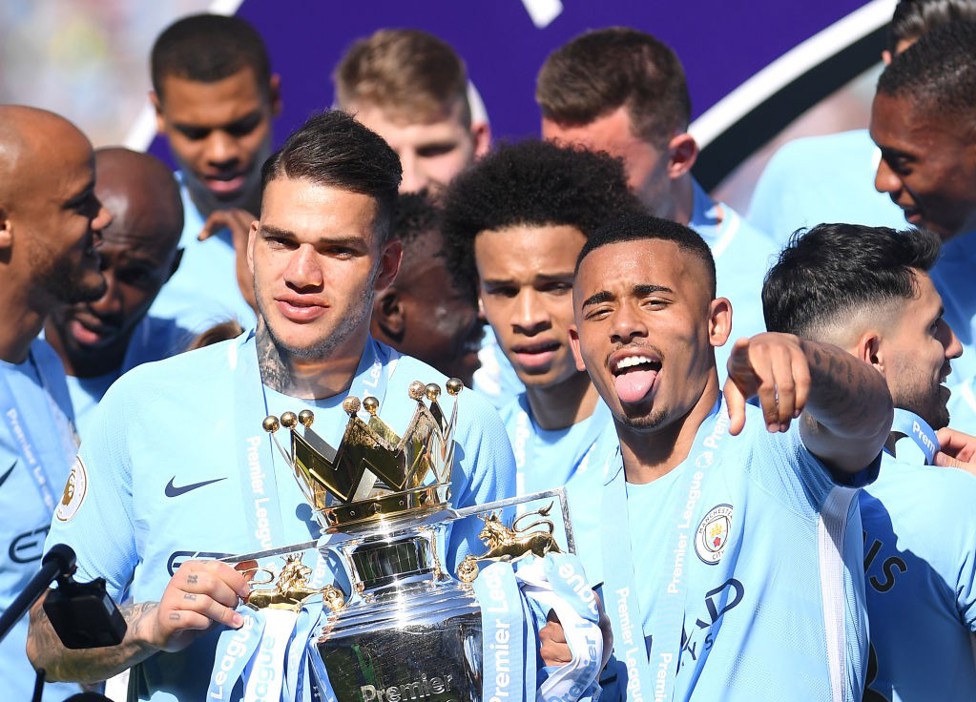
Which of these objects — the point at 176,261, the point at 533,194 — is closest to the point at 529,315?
the point at 533,194

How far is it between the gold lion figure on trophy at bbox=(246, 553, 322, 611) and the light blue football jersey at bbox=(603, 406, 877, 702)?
2.31ft

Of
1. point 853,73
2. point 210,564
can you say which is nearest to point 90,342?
point 210,564

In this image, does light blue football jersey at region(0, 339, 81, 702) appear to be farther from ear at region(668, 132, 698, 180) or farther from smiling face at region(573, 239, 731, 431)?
ear at region(668, 132, 698, 180)

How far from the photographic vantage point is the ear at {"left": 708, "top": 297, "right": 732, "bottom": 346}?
11.4 feet

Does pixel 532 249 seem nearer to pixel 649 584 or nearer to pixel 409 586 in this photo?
pixel 649 584

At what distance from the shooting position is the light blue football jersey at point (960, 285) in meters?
4.77

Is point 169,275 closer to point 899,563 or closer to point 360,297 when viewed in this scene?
point 360,297

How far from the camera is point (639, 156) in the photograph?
524cm

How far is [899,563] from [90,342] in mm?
2919

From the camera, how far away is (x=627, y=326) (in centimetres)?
338

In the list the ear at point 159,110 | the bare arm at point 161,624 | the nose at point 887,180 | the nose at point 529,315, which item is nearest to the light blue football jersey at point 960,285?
the nose at point 887,180

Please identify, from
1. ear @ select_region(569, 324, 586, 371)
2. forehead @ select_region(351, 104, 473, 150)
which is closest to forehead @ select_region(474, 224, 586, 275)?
ear @ select_region(569, 324, 586, 371)

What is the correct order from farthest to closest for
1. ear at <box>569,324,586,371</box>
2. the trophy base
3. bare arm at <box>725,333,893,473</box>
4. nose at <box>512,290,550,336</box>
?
nose at <box>512,290,550,336</box> → ear at <box>569,324,586,371</box> → the trophy base → bare arm at <box>725,333,893,473</box>

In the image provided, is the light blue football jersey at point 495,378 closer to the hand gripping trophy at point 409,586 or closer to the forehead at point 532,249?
the forehead at point 532,249
